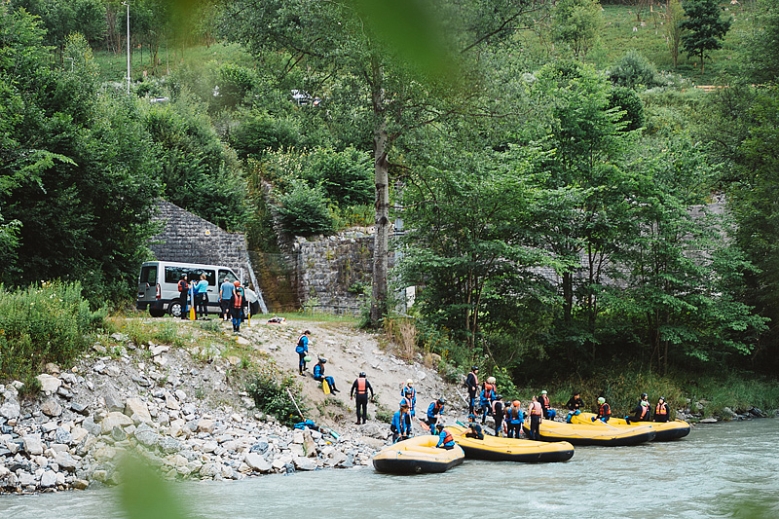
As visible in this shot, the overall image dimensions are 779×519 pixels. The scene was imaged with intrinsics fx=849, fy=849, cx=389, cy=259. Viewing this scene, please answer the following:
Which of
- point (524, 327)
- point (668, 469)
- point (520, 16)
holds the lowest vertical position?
point (668, 469)

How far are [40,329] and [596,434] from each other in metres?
12.2

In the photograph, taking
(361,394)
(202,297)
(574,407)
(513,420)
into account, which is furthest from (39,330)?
(574,407)

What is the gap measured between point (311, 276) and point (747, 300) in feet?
47.2

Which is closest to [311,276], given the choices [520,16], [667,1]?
[520,16]

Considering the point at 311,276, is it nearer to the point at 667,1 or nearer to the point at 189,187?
the point at 189,187

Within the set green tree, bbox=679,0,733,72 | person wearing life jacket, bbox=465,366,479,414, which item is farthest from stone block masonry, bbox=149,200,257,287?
green tree, bbox=679,0,733,72

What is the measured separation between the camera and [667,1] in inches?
66.8

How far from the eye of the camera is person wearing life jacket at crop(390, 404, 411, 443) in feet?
55.0

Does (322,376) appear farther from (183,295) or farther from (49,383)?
(49,383)

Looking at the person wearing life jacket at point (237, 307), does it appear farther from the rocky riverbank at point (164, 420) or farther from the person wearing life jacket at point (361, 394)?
the person wearing life jacket at point (361, 394)

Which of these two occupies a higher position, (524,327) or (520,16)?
(520,16)

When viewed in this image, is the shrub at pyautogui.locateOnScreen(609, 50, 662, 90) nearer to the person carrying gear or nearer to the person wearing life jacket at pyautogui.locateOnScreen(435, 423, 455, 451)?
the person carrying gear

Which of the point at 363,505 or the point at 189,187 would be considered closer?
the point at 363,505

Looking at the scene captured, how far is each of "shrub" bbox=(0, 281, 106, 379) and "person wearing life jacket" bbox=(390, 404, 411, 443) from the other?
243 inches
